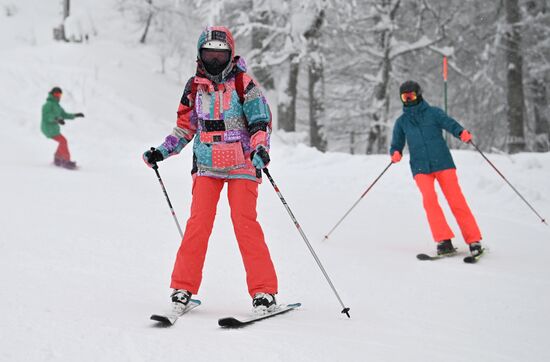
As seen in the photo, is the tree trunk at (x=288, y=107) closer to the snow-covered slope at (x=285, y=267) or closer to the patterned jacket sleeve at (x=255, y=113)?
the snow-covered slope at (x=285, y=267)

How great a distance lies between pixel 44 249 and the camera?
18.1 ft

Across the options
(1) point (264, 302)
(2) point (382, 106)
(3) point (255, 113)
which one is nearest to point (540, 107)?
(2) point (382, 106)

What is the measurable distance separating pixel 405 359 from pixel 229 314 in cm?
127

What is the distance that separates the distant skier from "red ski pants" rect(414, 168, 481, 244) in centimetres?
735

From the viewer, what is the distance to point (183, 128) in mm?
4281

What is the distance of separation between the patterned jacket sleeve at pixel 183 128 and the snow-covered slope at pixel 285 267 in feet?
3.45

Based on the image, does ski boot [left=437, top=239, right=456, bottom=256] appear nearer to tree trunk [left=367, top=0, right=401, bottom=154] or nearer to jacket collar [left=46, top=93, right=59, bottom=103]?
jacket collar [left=46, top=93, right=59, bottom=103]

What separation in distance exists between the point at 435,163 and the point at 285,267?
219 centimetres

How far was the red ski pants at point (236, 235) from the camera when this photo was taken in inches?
154

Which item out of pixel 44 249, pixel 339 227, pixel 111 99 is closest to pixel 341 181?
pixel 339 227

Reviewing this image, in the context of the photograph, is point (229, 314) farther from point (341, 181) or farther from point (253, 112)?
point (341, 181)

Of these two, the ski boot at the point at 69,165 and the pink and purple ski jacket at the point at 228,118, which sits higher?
the pink and purple ski jacket at the point at 228,118

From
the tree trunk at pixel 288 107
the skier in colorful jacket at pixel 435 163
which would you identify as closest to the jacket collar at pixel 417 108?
the skier in colorful jacket at pixel 435 163

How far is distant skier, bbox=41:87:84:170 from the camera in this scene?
38.2 feet
